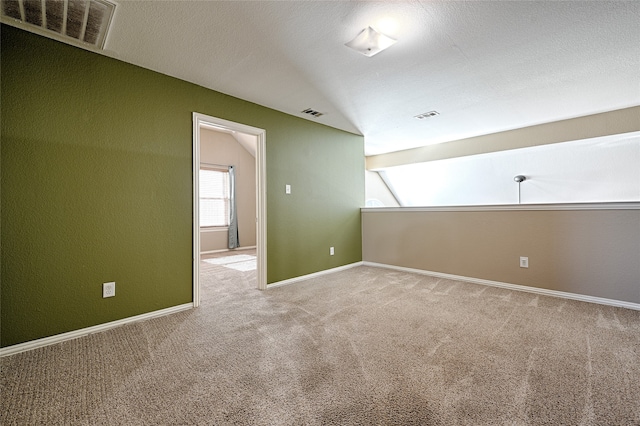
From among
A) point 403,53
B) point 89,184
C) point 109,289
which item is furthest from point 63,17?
point 403,53

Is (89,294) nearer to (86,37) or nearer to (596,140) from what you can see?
(86,37)

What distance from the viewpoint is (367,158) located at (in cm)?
675

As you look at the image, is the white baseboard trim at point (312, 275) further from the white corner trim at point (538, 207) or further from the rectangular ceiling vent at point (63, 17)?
the rectangular ceiling vent at point (63, 17)

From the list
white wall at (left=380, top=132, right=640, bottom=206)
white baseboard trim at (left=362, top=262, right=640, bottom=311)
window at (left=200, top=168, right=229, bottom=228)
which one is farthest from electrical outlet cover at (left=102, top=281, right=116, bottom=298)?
A: white wall at (left=380, top=132, right=640, bottom=206)

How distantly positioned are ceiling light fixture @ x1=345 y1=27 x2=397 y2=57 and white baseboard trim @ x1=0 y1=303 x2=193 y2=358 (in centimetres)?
283

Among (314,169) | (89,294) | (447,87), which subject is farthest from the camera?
(314,169)

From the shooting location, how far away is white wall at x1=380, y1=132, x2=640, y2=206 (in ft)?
13.1

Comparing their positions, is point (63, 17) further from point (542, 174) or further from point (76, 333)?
point (542, 174)

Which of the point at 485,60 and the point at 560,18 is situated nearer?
the point at 560,18

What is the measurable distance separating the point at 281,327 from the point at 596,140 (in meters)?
4.75

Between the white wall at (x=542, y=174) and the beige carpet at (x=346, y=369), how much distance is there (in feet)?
8.37

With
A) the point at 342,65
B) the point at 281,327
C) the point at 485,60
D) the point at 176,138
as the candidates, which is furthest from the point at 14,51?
the point at 485,60

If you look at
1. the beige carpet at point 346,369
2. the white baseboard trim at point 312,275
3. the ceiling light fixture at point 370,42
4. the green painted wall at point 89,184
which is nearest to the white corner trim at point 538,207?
the beige carpet at point 346,369

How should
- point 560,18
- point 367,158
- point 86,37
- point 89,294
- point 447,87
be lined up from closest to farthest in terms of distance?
point 560,18, point 86,37, point 89,294, point 447,87, point 367,158
